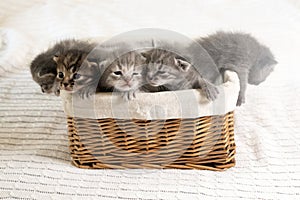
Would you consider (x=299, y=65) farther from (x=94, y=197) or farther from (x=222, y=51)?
(x=94, y=197)

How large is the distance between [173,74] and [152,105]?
102 millimetres

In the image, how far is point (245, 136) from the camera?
1.27m

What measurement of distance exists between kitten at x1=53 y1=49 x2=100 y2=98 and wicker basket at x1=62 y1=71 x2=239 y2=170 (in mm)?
24

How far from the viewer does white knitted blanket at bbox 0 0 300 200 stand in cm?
102

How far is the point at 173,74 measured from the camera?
1.02 metres

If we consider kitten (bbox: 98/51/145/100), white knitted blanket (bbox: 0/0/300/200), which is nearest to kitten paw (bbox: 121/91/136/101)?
kitten (bbox: 98/51/145/100)

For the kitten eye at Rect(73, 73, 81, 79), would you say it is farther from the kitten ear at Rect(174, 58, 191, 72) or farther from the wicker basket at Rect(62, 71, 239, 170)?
the kitten ear at Rect(174, 58, 191, 72)

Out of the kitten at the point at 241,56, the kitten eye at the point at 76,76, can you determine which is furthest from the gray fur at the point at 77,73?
the kitten at the point at 241,56

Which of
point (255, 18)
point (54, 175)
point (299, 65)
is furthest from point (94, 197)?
point (255, 18)

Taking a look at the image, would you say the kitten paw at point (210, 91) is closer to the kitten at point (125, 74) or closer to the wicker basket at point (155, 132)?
the wicker basket at point (155, 132)

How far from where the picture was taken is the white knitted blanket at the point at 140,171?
3.34ft

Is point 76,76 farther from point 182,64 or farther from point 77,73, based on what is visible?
point 182,64

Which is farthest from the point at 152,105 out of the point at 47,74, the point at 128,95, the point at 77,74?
the point at 47,74

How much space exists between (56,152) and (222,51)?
54cm
